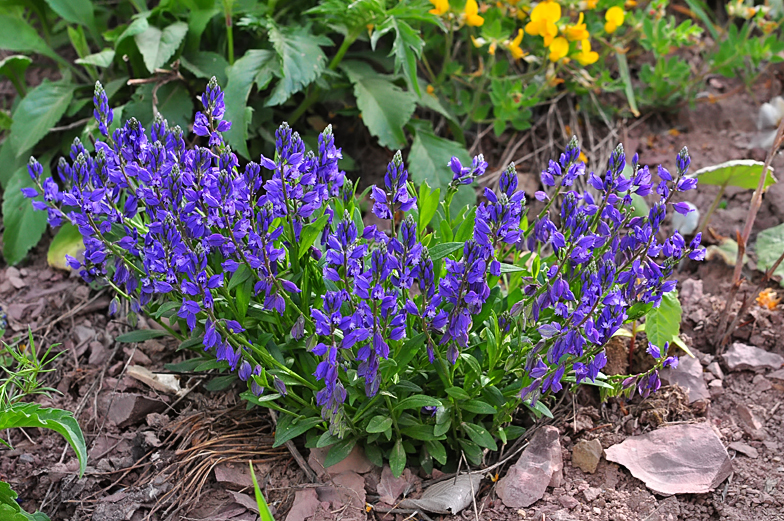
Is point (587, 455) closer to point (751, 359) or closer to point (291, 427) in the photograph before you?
point (751, 359)

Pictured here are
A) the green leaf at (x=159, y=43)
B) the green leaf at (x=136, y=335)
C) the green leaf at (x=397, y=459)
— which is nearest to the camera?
the green leaf at (x=397, y=459)

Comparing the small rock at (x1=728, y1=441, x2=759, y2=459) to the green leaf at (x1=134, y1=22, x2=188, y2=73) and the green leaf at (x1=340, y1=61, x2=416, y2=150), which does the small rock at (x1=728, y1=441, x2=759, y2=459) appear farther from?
the green leaf at (x1=134, y1=22, x2=188, y2=73)

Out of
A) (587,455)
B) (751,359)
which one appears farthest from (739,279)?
(587,455)

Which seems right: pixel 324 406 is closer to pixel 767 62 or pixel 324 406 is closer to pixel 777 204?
pixel 777 204

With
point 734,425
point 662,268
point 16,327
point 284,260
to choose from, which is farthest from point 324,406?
point 16,327

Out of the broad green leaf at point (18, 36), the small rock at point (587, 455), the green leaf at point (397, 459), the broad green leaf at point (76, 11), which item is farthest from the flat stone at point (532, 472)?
the broad green leaf at point (18, 36)

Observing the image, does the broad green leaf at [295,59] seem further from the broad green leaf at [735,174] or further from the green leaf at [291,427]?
the broad green leaf at [735,174]
